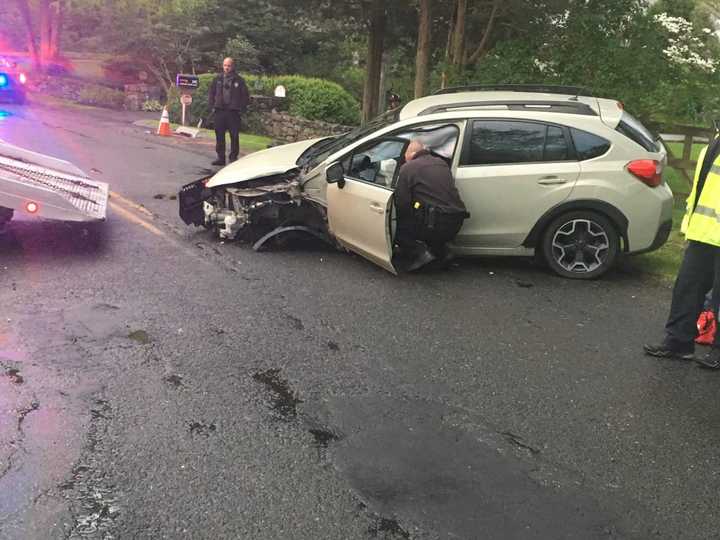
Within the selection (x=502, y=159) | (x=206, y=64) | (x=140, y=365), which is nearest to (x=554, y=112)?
(x=502, y=159)

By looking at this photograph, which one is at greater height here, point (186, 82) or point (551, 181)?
point (186, 82)

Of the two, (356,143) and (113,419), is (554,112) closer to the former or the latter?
(356,143)

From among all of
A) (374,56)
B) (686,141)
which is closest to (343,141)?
(686,141)

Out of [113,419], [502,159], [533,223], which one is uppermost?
[502,159]

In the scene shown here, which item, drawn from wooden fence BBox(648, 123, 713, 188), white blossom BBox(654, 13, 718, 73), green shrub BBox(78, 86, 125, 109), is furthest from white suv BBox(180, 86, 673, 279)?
green shrub BBox(78, 86, 125, 109)

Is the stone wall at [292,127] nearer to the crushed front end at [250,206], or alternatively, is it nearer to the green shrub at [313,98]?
the green shrub at [313,98]

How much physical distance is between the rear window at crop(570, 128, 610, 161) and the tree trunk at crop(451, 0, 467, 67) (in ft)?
23.7

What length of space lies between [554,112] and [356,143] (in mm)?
1942

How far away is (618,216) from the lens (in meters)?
6.34

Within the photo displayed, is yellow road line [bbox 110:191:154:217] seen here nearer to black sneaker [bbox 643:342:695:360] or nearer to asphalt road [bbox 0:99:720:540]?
asphalt road [bbox 0:99:720:540]

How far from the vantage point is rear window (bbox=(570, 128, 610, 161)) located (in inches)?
251

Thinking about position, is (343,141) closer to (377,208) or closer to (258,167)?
(258,167)

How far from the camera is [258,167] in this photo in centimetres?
730

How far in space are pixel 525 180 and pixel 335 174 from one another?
1810 millimetres
